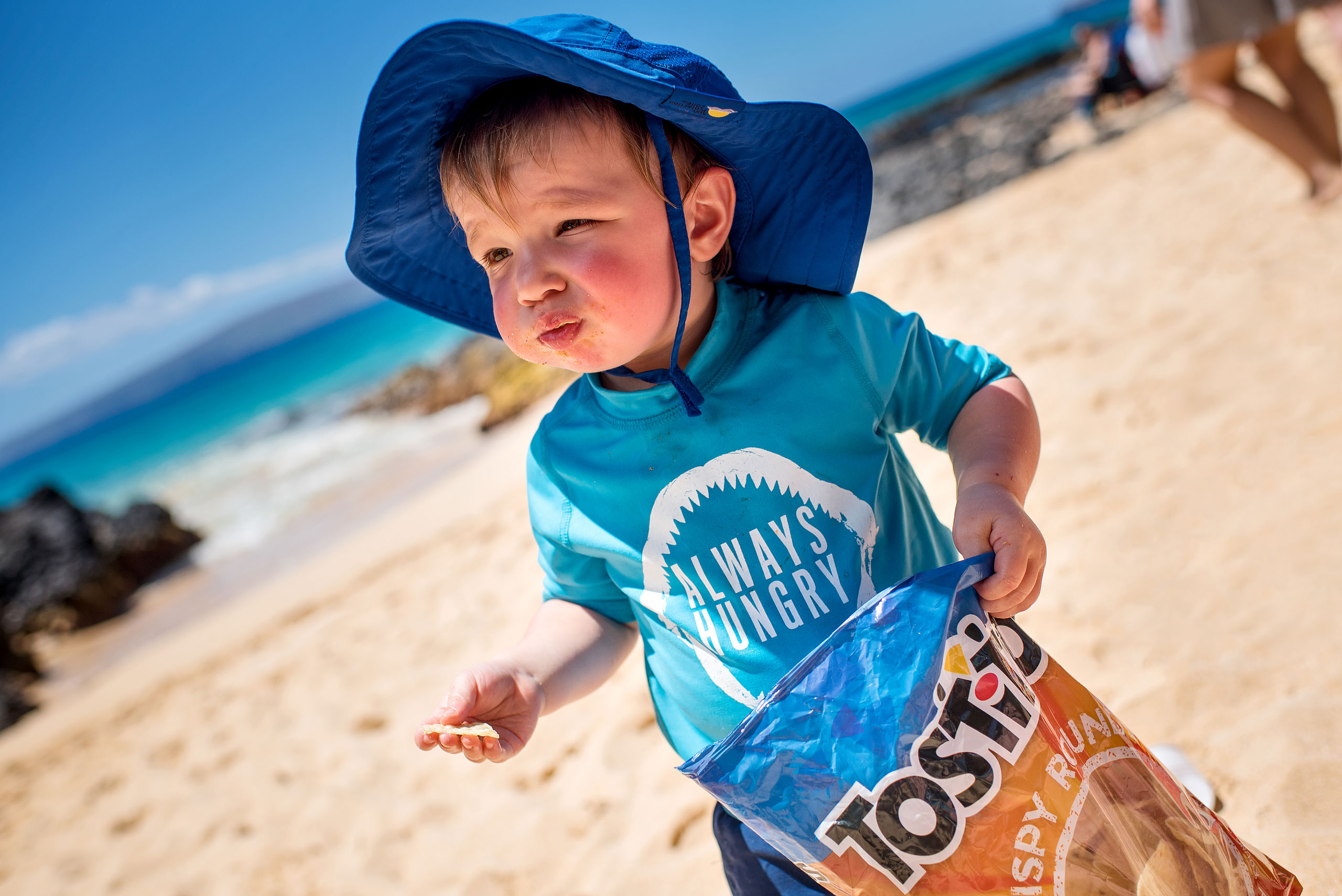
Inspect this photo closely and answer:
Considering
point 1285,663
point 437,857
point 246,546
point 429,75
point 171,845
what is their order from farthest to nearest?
point 246,546 < point 171,845 < point 437,857 < point 1285,663 < point 429,75

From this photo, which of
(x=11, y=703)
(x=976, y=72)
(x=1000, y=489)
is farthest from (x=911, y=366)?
(x=976, y=72)

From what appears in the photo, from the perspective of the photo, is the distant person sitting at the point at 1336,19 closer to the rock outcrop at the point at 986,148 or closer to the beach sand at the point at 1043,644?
the beach sand at the point at 1043,644

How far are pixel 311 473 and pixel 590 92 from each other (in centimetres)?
1157

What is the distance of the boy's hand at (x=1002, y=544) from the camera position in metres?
0.97

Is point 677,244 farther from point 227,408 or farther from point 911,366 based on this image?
point 227,408

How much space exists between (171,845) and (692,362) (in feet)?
10.3

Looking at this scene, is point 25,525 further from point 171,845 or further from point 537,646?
point 537,646

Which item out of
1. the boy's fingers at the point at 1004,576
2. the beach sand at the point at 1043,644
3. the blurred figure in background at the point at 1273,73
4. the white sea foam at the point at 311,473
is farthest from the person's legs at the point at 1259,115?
the white sea foam at the point at 311,473

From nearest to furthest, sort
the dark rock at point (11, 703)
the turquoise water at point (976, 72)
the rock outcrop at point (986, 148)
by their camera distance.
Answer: the dark rock at point (11, 703), the rock outcrop at point (986, 148), the turquoise water at point (976, 72)

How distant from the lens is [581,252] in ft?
3.80

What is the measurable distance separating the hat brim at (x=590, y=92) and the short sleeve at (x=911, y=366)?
0.36 ft

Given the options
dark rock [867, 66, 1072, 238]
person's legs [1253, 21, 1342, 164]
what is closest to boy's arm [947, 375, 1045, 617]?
person's legs [1253, 21, 1342, 164]

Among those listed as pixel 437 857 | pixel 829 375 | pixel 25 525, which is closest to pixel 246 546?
pixel 25 525

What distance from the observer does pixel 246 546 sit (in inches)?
365
